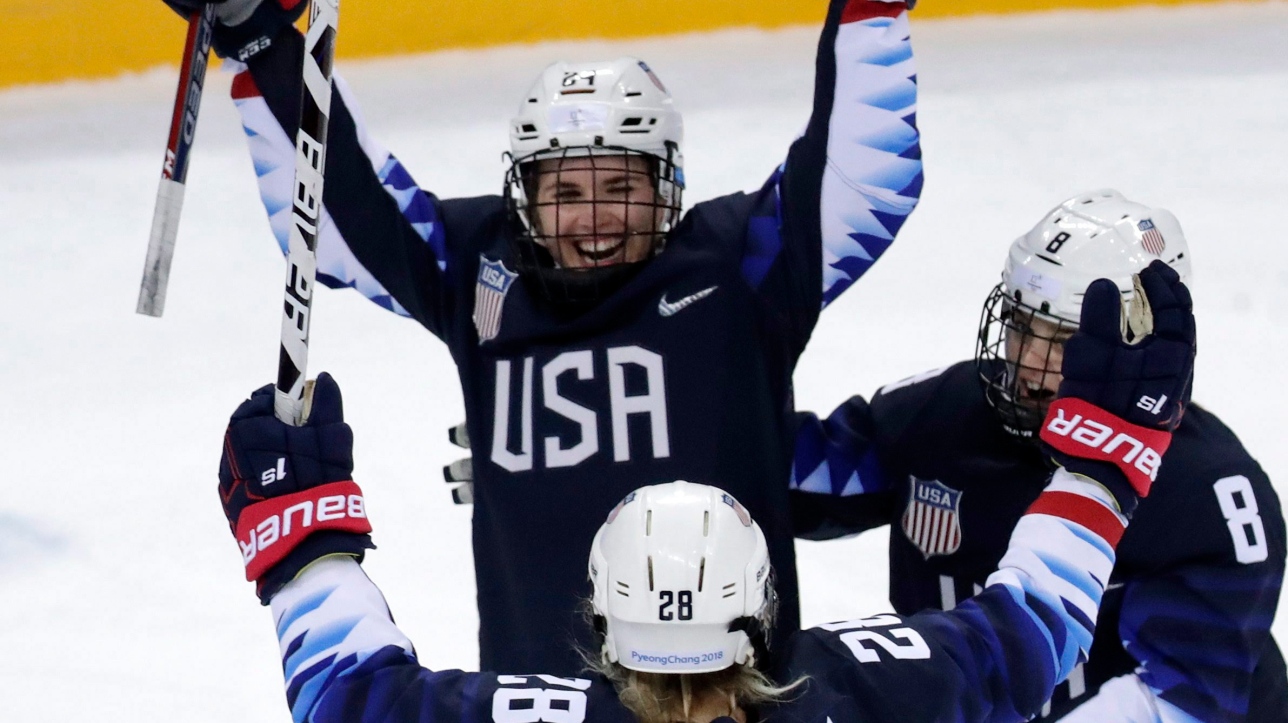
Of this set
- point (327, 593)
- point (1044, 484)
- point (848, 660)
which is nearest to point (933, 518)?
point (1044, 484)

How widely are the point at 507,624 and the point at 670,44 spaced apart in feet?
11.1

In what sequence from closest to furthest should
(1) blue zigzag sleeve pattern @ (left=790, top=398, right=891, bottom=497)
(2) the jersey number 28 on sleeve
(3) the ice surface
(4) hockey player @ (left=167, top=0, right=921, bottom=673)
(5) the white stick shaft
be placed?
(2) the jersey number 28 on sleeve, (5) the white stick shaft, (4) hockey player @ (left=167, top=0, right=921, bottom=673), (1) blue zigzag sleeve pattern @ (left=790, top=398, right=891, bottom=497), (3) the ice surface

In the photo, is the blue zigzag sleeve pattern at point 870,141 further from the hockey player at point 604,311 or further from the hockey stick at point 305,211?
the hockey stick at point 305,211

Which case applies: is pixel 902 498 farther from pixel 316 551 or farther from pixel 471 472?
pixel 316 551

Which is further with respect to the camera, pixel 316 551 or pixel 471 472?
pixel 471 472

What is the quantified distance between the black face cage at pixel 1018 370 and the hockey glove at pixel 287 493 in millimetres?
939

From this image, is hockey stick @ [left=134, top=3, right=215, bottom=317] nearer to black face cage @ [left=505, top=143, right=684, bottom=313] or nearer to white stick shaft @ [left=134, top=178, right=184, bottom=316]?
white stick shaft @ [left=134, top=178, right=184, bottom=316]

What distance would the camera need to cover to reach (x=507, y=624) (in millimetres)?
2369

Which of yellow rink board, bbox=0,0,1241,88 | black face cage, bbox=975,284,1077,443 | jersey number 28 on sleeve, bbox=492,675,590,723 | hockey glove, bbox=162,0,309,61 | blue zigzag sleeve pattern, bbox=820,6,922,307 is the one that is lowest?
jersey number 28 on sleeve, bbox=492,675,590,723

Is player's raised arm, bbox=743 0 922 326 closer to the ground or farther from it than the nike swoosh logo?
farther from it

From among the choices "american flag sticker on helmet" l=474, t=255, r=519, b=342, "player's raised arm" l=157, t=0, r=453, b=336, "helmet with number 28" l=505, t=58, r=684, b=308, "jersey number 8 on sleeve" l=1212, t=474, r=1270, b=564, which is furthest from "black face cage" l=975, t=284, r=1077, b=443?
"player's raised arm" l=157, t=0, r=453, b=336

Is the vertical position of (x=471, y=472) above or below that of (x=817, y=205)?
below

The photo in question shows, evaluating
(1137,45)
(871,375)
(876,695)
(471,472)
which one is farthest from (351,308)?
(876,695)

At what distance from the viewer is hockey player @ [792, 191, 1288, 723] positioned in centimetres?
215
